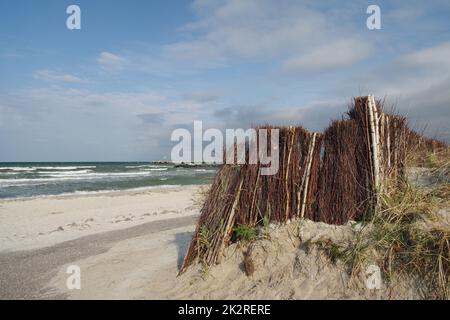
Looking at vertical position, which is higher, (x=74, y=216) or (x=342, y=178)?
(x=342, y=178)

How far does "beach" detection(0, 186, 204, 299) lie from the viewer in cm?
554

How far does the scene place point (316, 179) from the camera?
517 centimetres

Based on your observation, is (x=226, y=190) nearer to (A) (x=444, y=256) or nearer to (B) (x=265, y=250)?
(B) (x=265, y=250)

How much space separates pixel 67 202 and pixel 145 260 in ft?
38.1

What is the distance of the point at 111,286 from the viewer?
209 inches

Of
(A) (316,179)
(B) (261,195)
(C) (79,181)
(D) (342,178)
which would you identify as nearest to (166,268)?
(B) (261,195)

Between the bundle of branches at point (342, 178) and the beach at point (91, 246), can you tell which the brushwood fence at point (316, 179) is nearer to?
the bundle of branches at point (342, 178)

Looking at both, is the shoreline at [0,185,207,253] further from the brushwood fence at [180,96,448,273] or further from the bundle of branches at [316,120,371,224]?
the bundle of branches at [316,120,371,224]

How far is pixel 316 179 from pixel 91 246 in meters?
5.63

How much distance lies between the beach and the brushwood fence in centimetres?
105

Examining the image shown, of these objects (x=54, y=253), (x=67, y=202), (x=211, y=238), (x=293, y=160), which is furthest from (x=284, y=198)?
(x=67, y=202)

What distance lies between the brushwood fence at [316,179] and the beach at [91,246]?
3.45 feet

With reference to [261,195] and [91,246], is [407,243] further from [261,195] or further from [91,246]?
[91,246]

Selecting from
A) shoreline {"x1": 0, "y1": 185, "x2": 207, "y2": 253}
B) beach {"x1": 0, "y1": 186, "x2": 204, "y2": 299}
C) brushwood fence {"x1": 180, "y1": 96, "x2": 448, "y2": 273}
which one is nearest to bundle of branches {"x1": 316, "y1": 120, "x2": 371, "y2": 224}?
brushwood fence {"x1": 180, "y1": 96, "x2": 448, "y2": 273}
